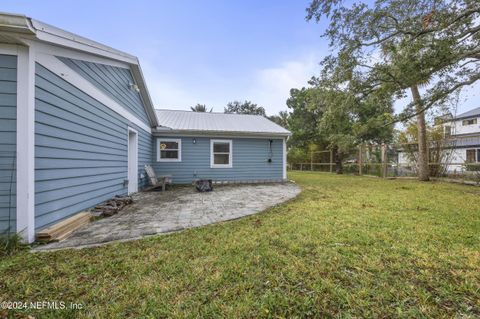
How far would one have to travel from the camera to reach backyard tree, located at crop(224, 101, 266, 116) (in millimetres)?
38844

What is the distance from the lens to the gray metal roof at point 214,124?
8914mm

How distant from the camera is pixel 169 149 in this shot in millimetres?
8898

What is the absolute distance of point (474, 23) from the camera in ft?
17.4

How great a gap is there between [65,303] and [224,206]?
344 centimetres

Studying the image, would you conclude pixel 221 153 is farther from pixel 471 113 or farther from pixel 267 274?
pixel 471 113

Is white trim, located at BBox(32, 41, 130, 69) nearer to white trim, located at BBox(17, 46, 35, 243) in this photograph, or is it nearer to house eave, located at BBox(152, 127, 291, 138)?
white trim, located at BBox(17, 46, 35, 243)

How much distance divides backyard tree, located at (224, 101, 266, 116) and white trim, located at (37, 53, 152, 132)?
34.0m

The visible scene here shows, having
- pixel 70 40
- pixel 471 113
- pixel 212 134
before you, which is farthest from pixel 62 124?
pixel 471 113

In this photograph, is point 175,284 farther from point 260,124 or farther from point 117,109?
point 260,124

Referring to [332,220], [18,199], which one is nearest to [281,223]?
[332,220]

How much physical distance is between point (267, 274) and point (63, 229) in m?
3.00

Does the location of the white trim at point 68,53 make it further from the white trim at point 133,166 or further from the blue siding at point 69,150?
the white trim at point 133,166

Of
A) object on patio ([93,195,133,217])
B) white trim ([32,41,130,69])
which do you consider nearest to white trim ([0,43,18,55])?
white trim ([32,41,130,69])

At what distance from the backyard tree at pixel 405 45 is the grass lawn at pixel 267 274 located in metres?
3.90
